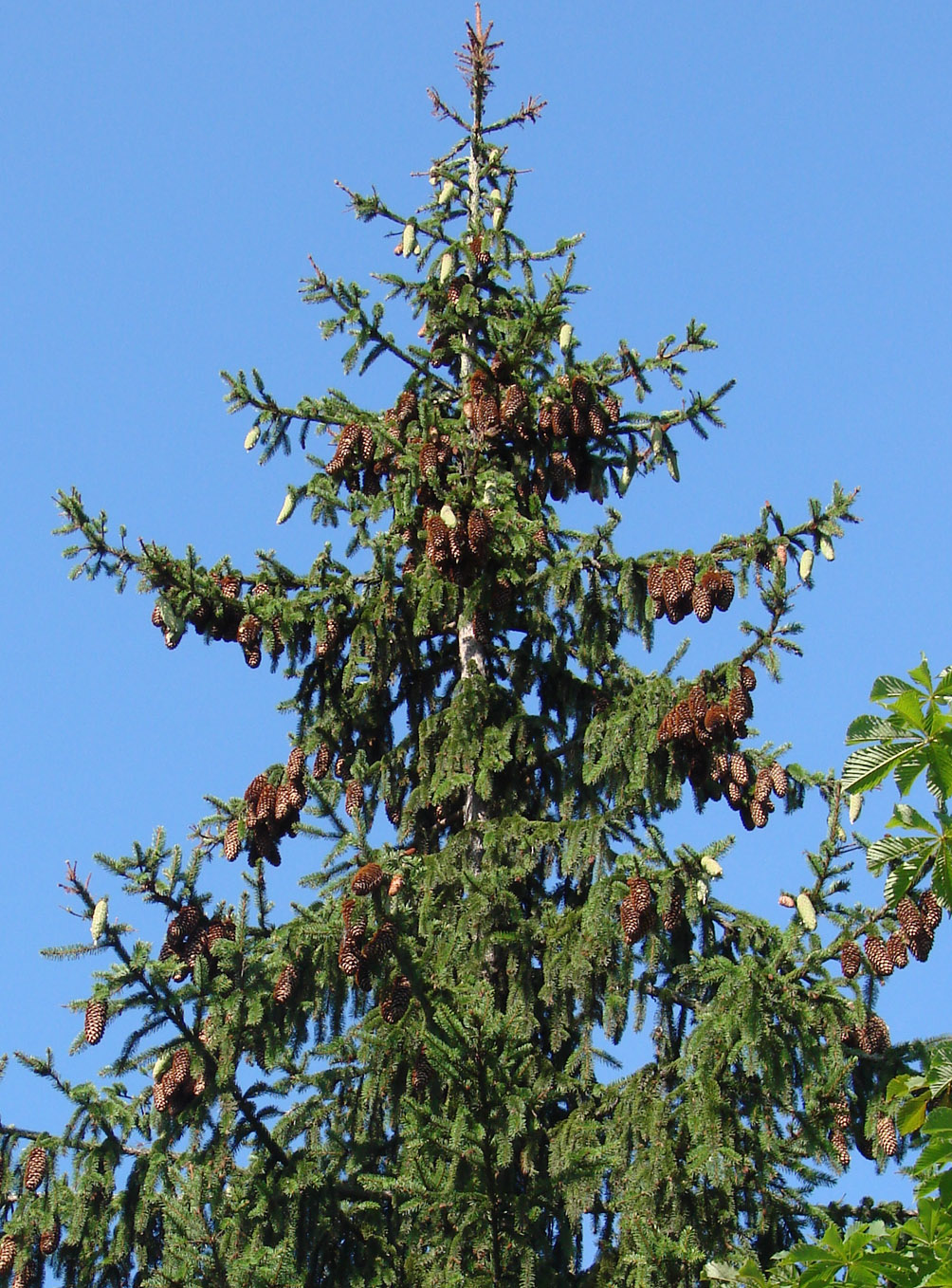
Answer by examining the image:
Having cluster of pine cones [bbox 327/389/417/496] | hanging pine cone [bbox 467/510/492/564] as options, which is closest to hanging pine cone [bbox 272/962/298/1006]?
hanging pine cone [bbox 467/510/492/564]

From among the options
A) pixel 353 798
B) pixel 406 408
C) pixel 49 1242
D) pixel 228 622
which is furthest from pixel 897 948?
pixel 406 408

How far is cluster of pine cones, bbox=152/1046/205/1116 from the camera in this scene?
7.02 metres

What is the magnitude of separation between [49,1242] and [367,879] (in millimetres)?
2542

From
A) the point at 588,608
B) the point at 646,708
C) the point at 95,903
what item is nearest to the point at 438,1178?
the point at 95,903

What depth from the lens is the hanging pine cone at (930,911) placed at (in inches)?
285

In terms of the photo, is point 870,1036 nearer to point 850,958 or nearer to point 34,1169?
point 850,958

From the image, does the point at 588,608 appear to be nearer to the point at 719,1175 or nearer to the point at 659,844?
the point at 659,844

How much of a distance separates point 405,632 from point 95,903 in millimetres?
4116

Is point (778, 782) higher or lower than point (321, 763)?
lower

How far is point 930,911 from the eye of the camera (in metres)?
7.28

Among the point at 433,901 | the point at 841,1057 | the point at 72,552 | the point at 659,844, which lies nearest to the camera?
the point at 841,1057

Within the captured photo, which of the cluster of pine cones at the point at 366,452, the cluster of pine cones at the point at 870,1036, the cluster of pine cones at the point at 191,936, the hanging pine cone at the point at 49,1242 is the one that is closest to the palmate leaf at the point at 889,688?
the cluster of pine cones at the point at 870,1036

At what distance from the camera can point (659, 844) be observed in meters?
7.87

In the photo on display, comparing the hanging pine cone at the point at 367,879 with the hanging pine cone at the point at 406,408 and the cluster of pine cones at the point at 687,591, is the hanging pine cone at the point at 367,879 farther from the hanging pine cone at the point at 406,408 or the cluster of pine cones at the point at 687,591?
the hanging pine cone at the point at 406,408
